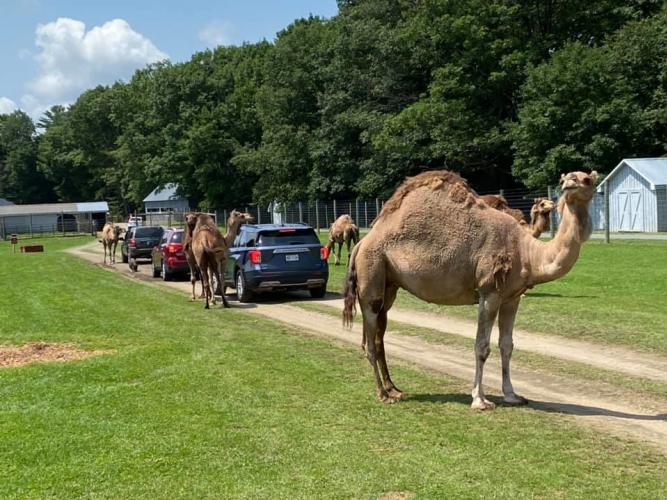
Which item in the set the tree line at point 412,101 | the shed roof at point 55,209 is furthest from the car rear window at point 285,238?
the shed roof at point 55,209

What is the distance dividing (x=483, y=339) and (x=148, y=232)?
91.6ft

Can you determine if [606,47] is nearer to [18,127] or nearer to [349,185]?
[349,185]

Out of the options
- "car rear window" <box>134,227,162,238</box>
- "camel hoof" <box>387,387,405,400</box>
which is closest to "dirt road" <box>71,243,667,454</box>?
"camel hoof" <box>387,387,405,400</box>

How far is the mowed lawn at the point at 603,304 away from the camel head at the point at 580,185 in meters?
4.55

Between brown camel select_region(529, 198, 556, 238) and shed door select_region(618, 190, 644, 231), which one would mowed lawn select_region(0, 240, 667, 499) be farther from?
shed door select_region(618, 190, 644, 231)

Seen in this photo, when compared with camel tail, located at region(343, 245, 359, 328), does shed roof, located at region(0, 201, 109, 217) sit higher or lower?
higher

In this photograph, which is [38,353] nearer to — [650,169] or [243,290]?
[243,290]

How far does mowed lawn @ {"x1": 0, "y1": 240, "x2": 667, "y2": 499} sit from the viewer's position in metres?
5.50

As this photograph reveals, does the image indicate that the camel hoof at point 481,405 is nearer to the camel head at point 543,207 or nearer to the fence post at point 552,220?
the camel head at point 543,207

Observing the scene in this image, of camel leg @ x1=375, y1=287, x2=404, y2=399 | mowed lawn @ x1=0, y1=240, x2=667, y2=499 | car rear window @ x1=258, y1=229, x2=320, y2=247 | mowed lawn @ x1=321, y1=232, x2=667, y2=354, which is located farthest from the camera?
car rear window @ x1=258, y1=229, x2=320, y2=247

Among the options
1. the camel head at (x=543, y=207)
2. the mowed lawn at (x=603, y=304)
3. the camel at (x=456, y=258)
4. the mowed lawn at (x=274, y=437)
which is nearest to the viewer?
the mowed lawn at (x=274, y=437)

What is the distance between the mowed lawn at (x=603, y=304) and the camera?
11867 millimetres

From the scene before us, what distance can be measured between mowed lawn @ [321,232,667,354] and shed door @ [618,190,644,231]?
15.7 meters

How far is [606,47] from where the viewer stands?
44.8 meters
